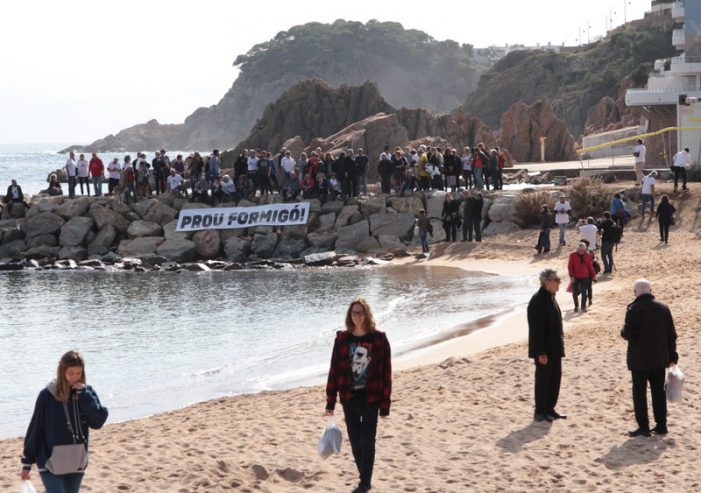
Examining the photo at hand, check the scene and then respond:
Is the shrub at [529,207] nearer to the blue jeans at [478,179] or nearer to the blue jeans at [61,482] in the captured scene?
the blue jeans at [478,179]

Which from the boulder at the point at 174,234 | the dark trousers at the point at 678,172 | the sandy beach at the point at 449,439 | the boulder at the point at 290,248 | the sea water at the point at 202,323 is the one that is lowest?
the sea water at the point at 202,323

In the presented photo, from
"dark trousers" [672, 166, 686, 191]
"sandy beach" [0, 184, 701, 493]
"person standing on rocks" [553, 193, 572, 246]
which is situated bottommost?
"sandy beach" [0, 184, 701, 493]

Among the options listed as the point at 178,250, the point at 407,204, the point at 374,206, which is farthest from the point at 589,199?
the point at 178,250

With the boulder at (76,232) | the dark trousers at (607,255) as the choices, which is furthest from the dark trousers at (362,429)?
the boulder at (76,232)

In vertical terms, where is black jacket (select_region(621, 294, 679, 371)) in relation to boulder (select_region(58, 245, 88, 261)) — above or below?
above

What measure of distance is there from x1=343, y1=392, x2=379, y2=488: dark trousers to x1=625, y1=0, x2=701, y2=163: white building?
1230 inches

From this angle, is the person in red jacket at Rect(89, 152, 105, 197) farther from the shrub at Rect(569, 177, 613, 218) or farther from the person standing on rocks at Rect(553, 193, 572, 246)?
the person standing on rocks at Rect(553, 193, 572, 246)

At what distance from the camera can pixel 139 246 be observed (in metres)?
35.6

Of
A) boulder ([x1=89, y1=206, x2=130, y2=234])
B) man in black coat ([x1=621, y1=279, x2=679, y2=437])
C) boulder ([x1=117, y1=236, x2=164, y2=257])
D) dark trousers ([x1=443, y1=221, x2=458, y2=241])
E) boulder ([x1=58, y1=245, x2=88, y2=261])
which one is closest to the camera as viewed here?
man in black coat ([x1=621, y1=279, x2=679, y2=437])

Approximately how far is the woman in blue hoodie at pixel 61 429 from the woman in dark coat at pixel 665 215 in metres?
21.8

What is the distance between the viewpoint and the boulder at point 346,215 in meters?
34.4

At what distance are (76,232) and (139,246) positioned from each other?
2512mm

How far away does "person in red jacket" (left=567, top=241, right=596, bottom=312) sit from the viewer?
19.0 meters

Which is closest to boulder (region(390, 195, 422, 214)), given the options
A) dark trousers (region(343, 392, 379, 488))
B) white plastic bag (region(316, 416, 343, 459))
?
dark trousers (region(343, 392, 379, 488))
